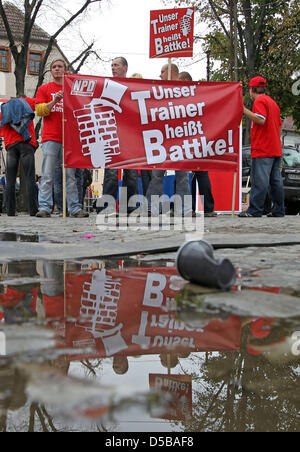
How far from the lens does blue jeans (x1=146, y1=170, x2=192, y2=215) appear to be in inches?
286

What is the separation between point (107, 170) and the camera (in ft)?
23.9

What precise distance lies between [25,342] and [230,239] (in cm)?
279

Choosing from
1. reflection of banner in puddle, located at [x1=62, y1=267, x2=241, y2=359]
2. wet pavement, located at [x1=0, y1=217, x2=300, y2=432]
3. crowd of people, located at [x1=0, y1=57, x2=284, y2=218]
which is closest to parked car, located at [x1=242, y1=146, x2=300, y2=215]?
crowd of people, located at [x1=0, y1=57, x2=284, y2=218]

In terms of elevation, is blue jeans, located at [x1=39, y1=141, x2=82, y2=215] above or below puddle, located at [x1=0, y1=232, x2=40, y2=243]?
above

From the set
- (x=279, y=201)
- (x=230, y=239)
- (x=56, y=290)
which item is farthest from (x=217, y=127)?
(x=56, y=290)

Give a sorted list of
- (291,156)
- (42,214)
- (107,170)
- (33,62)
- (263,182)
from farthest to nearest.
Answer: (33,62) → (291,156) → (42,214) → (263,182) → (107,170)

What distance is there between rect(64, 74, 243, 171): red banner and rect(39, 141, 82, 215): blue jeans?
0.36 m

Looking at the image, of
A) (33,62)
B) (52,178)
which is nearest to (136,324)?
(52,178)

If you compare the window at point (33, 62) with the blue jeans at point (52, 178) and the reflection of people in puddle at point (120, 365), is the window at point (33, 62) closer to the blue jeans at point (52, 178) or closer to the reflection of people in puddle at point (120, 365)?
the blue jeans at point (52, 178)

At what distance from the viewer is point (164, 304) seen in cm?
179

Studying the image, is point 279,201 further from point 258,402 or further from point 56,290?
point 258,402

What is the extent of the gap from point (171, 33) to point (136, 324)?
23.6ft

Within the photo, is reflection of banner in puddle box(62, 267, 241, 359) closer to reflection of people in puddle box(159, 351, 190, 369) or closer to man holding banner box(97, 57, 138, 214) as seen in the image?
reflection of people in puddle box(159, 351, 190, 369)

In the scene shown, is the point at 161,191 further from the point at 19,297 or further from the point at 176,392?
the point at 176,392
